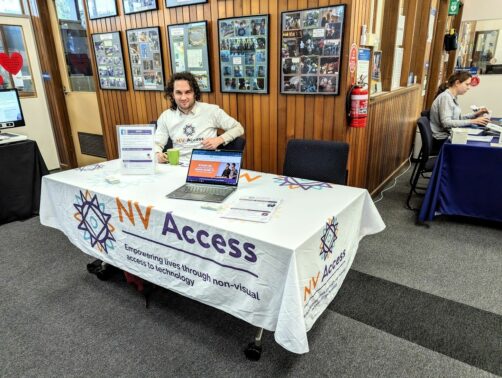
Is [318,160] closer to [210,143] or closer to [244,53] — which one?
[210,143]

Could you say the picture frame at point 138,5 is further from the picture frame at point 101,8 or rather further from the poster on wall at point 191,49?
the poster on wall at point 191,49

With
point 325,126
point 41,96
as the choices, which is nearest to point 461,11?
point 325,126

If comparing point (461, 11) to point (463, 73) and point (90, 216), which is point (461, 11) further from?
point (90, 216)

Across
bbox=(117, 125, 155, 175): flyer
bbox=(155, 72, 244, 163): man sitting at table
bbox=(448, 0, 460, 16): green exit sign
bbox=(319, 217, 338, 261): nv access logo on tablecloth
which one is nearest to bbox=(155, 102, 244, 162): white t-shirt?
bbox=(155, 72, 244, 163): man sitting at table

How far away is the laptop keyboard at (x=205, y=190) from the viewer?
71.7 inches

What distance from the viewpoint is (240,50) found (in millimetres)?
3006

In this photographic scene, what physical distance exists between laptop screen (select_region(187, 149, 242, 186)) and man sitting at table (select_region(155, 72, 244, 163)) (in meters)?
0.67

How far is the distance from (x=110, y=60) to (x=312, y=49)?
8.36ft

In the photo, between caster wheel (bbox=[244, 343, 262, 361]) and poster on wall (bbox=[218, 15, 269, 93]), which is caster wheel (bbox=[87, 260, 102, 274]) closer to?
caster wheel (bbox=[244, 343, 262, 361])

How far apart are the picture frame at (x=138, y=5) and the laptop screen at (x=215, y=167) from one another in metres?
2.28

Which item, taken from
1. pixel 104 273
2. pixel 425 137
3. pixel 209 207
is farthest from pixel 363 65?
pixel 104 273

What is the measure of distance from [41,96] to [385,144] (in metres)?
4.46

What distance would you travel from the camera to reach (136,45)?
12.1 feet

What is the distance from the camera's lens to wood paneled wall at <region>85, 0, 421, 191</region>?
274 cm
